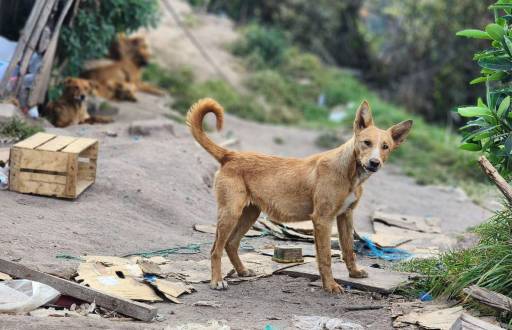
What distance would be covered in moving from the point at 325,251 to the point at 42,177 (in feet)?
12.6

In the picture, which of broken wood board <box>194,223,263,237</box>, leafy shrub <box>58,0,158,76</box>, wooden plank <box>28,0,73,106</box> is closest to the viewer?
broken wood board <box>194,223,263,237</box>

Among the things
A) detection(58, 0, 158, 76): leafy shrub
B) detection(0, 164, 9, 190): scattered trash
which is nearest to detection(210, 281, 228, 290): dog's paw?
detection(0, 164, 9, 190): scattered trash

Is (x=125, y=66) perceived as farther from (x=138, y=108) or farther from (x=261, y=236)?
(x=261, y=236)

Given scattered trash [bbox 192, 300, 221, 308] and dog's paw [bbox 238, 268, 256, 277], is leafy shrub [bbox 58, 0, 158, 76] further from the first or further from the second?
scattered trash [bbox 192, 300, 221, 308]

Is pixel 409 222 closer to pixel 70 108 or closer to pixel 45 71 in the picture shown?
pixel 70 108

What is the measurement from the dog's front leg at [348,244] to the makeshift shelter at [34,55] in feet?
22.7

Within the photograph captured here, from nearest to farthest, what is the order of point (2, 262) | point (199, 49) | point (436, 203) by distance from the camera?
point (2, 262) < point (436, 203) < point (199, 49)

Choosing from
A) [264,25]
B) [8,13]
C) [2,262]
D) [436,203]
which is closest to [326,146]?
[436,203]

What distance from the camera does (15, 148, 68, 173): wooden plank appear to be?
8945mm

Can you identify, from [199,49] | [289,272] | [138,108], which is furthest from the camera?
[199,49]

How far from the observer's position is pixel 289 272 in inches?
300

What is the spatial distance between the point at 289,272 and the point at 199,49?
48.7ft

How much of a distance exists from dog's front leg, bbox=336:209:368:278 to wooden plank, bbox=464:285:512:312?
5.06 feet

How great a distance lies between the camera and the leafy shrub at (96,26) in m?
14.1
